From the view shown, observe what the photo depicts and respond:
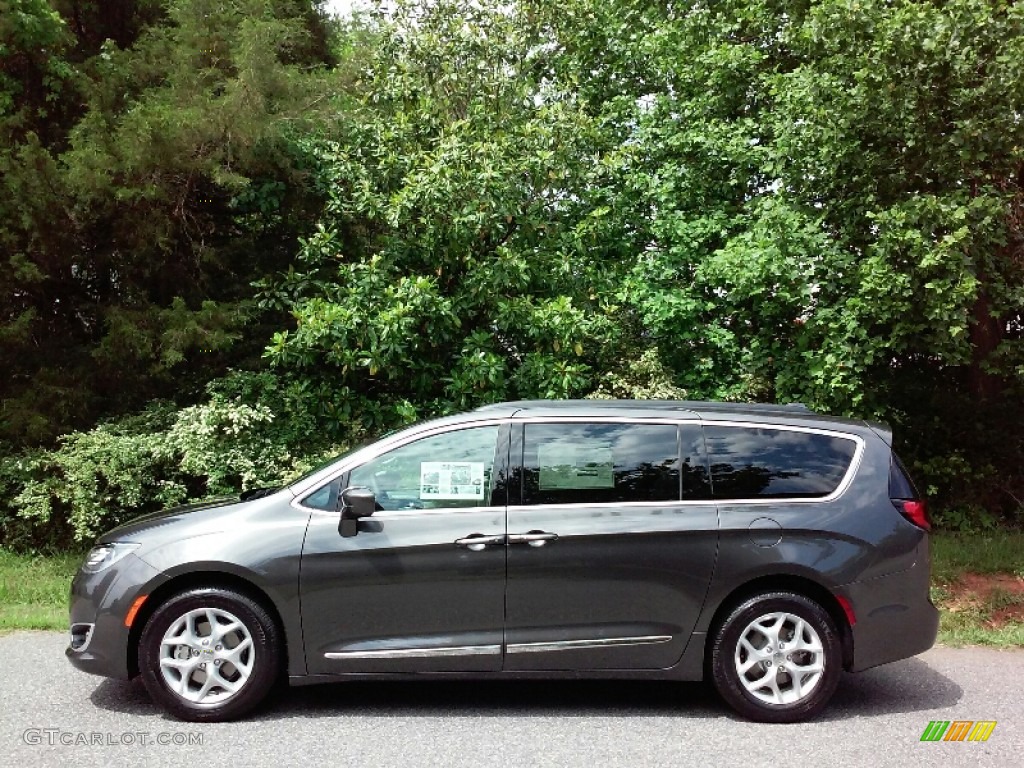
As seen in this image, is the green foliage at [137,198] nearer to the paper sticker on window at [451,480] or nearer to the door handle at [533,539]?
the paper sticker on window at [451,480]

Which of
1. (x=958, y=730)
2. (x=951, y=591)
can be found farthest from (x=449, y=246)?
(x=958, y=730)

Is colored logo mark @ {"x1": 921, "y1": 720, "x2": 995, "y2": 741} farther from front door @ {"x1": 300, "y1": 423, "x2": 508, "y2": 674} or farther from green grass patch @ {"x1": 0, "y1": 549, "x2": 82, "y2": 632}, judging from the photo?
green grass patch @ {"x1": 0, "y1": 549, "x2": 82, "y2": 632}

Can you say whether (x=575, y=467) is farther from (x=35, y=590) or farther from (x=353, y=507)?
(x=35, y=590)

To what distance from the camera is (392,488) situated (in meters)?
5.14

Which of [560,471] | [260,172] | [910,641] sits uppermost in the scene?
[260,172]

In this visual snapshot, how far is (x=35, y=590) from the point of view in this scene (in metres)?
7.76

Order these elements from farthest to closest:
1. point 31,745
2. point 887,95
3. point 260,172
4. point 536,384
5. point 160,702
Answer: point 260,172 → point 536,384 → point 887,95 → point 160,702 → point 31,745

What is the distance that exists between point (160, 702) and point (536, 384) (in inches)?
194

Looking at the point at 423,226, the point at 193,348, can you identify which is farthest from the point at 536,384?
the point at 193,348

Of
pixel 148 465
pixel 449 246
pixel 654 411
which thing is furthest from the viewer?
pixel 449 246

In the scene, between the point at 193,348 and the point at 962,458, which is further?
the point at 962,458

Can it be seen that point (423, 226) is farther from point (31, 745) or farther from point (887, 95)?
point (31, 745)

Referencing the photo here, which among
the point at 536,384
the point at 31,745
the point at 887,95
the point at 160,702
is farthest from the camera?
the point at 536,384

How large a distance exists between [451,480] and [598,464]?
0.84 metres
